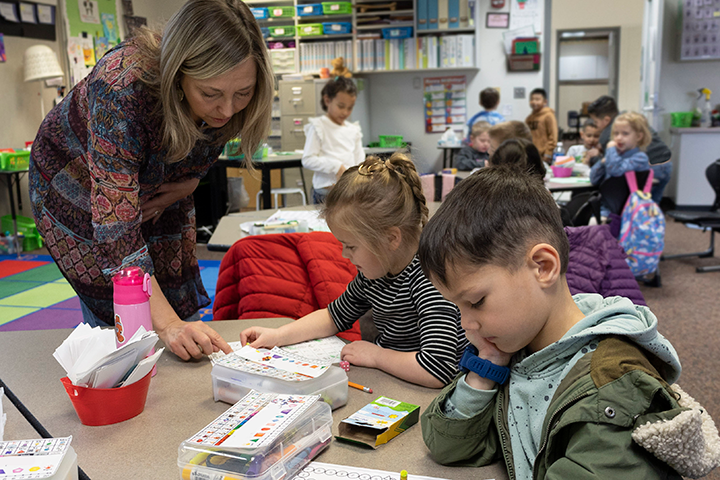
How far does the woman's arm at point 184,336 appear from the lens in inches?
45.6

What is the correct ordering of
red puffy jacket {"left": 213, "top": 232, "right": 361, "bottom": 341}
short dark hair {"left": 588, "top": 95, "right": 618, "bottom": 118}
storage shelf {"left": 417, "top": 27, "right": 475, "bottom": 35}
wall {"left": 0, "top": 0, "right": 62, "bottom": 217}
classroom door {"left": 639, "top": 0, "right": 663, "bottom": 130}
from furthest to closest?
storage shelf {"left": 417, "top": 27, "right": 475, "bottom": 35} < classroom door {"left": 639, "top": 0, "right": 663, "bottom": 130} < wall {"left": 0, "top": 0, "right": 62, "bottom": 217} < short dark hair {"left": 588, "top": 95, "right": 618, "bottom": 118} < red puffy jacket {"left": 213, "top": 232, "right": 361, "bottom": 341}

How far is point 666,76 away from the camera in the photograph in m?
7.03

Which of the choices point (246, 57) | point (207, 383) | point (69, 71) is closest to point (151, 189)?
point (246, 57)

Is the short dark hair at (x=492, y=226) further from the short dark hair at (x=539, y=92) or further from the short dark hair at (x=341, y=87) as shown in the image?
the short dark hair at (x=539, y=92)

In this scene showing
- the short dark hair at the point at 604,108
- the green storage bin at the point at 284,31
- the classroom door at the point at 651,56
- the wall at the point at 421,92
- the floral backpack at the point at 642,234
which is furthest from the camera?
the green storage bin at the point at 284,31

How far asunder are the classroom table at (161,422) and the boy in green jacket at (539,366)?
2.2 inches

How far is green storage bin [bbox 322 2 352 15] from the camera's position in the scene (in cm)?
734

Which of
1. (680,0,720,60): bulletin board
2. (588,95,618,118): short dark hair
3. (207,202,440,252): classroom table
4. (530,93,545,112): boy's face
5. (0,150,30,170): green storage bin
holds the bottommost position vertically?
(207,202,440,252): classroom table

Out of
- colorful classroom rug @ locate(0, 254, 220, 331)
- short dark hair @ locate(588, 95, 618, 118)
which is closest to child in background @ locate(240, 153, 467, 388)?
colorful classroom rug @ locate(0, 254, 220, 331)

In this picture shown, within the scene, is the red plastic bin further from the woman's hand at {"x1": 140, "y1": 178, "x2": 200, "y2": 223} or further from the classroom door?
the classroom door

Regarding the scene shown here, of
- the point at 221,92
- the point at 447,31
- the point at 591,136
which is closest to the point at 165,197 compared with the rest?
the point at 221,92

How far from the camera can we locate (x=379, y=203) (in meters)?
1.24

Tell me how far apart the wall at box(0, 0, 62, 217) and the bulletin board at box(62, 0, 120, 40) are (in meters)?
0.12

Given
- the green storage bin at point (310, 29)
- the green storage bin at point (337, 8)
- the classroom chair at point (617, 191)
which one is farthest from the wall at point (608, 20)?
the classroom chair at point (617, 191)
